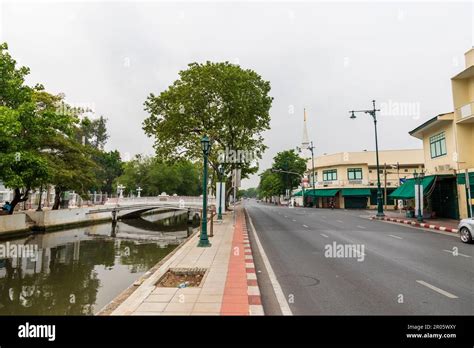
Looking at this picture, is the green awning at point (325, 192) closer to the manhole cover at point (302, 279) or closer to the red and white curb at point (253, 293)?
the red and white curb at point (253, 293)

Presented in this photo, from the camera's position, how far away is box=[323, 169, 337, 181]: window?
167 ft

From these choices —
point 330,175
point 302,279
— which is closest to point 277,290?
point 302,279

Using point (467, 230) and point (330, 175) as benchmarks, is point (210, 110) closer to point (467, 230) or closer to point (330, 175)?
point (467, 230)

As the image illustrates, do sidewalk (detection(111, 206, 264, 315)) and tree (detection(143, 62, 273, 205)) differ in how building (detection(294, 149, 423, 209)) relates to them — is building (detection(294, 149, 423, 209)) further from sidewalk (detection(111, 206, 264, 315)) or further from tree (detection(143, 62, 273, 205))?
sidewalk (detection(111, 206, 264, 315))

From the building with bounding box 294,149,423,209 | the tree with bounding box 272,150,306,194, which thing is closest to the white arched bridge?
the building with bounding box 294,149,423,209

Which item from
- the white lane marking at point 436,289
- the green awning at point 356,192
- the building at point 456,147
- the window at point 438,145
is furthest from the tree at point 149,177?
the white lane marking at point 436,289

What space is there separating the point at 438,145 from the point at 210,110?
62.6 feet

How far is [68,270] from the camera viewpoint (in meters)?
13.1

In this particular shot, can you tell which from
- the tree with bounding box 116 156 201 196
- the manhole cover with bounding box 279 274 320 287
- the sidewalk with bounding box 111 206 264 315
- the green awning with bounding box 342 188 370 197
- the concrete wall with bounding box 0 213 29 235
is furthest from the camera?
the tree with bounding box 116 156 201 196

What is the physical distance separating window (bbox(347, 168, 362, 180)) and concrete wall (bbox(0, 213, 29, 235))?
43.5m

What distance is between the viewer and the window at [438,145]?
2339cm

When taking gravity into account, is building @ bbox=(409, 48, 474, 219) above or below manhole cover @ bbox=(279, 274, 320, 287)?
above
